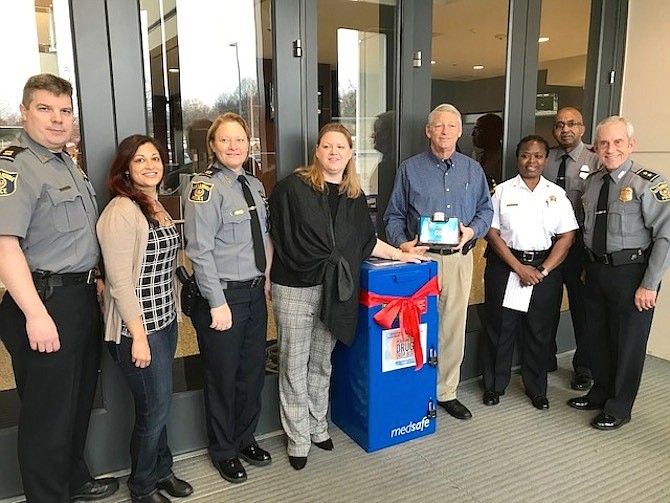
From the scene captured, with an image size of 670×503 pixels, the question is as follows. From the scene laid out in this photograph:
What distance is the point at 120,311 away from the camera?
1.90m

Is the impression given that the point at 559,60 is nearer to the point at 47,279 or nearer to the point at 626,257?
the point at 626,257

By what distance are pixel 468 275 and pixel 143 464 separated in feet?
5.98

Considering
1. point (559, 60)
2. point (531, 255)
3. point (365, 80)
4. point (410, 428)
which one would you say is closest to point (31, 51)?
point (365, 80)

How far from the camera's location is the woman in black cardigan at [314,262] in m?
2.37

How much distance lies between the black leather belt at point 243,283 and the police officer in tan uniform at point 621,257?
178cm

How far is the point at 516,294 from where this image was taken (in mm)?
3051

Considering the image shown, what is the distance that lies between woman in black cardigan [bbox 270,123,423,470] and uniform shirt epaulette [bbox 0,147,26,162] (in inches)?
39.3

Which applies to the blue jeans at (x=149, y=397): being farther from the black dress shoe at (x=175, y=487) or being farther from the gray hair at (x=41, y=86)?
the gray hair at (x=41, y=86)

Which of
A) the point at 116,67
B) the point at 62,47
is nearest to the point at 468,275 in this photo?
the point at 116,67

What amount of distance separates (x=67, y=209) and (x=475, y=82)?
2.96 m

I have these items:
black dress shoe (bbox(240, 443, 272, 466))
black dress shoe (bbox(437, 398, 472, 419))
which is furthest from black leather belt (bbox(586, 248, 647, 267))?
black dress shoe (bbox(240, 443, 272, 466))

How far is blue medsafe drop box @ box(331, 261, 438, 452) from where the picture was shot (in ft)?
8.41

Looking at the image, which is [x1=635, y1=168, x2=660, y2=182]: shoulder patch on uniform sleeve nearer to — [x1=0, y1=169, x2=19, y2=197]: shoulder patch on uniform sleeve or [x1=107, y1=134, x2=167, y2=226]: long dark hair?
[x1=107, y1=134, x2=167, y2=226]: long dark hair

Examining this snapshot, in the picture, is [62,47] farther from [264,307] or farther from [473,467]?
[473,467]
